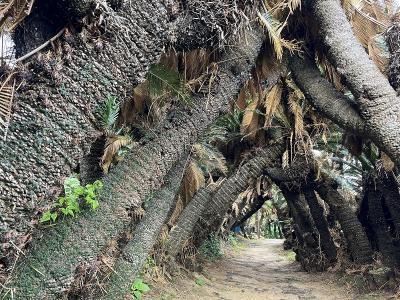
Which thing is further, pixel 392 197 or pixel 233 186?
pixel 233 186

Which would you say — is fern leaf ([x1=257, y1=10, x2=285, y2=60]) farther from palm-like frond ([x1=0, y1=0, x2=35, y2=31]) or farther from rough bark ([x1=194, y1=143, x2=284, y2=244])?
rough bark ([x1=194, y1=143, x2=284, y2=244])

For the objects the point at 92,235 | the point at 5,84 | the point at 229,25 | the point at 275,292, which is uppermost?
the point at 229,25

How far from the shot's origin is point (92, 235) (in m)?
4.00

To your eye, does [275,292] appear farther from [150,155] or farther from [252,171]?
[150,155]

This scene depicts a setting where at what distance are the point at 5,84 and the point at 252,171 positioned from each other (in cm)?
760

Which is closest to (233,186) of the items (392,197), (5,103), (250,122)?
(250,122)

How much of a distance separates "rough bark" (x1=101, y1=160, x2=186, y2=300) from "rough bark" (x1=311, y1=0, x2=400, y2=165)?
256 cm

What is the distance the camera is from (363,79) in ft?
18.0

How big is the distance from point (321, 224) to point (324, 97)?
7.02 m

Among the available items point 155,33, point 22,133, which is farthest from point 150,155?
point 22,133

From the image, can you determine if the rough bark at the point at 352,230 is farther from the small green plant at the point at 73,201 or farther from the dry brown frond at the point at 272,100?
the small green plant at the point at 73,201

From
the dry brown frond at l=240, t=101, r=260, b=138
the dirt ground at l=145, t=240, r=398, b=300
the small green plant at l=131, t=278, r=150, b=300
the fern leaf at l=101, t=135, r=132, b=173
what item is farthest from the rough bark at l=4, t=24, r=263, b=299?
the dry brown frond at l=240, t=101, r=260, b=138

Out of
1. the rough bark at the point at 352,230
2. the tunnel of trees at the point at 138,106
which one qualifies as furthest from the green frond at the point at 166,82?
the rough bark at the point at 352,230

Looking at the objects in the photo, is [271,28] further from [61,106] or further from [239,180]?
[239,180]
